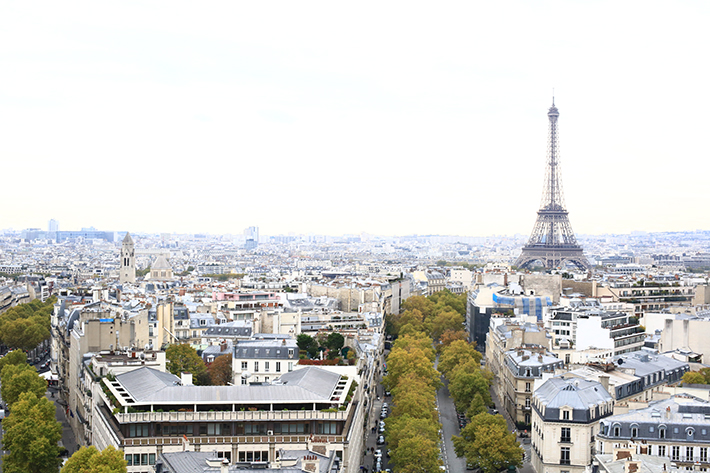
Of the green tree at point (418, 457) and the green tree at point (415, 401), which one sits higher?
the green tree at point (415, 401)

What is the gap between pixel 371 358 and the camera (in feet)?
196

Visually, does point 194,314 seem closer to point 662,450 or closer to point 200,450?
point 200,450

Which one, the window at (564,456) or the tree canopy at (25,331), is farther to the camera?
the tree canopy at (25,331)

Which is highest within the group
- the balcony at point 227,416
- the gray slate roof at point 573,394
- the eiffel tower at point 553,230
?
the eiffel tower at point 553,230

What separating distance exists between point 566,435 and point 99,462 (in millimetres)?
22571

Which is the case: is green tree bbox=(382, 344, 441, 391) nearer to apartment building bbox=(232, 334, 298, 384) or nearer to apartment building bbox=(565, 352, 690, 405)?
apartment building bbox=(232, 334, 298, 384)

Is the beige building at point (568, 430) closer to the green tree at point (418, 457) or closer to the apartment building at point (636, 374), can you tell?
the apartment building at point (636, 374)

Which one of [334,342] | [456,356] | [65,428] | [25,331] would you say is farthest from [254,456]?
[25,331]

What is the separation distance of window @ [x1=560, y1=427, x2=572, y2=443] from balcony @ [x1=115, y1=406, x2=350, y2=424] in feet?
41.5

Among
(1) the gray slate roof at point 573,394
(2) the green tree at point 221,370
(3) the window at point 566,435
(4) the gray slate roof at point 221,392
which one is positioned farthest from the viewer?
(2) the green tree at point 221,370

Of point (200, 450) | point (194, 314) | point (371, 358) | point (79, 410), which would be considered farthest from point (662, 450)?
point (194, 314)

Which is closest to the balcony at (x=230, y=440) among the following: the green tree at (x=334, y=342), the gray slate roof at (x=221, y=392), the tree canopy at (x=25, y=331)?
the gray slate roof at (x=221, y=392)

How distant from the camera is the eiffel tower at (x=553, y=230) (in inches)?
6240

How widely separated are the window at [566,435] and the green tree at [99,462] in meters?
21.3
